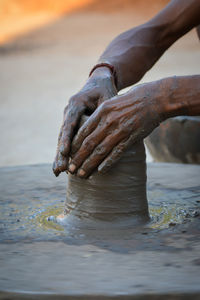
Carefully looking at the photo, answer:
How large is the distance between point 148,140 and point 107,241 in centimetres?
119

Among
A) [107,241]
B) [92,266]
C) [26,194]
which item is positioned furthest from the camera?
[26,194]

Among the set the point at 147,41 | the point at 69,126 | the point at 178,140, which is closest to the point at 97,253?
the point at 69,126

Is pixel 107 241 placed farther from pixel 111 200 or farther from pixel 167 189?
pixel 167 189

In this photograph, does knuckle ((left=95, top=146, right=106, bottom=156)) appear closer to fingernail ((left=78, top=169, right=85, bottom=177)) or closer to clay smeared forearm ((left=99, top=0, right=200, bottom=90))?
fingernail ((left=78, top=169, right=85, bottom=177))

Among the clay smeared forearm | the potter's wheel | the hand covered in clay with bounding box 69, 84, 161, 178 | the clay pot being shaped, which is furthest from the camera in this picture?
the clay pot being shaped

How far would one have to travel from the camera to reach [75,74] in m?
7.27

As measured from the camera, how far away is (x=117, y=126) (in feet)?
4.28

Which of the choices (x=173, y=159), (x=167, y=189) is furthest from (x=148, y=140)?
(x=167, y=189)

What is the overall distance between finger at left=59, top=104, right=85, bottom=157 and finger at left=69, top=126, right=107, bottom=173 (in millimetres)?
36

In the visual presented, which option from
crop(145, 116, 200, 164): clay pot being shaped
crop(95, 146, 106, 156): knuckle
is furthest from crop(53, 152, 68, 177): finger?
crop(145, 116, 200, 164): clay pot being shaped

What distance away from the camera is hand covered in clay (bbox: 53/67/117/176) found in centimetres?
137

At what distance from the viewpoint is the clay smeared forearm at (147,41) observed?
1.75m

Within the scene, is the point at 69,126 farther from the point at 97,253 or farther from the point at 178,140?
the point at 178,140

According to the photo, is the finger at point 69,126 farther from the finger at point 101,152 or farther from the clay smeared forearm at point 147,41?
the clay smeared forearm at point 147,41
